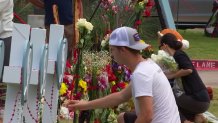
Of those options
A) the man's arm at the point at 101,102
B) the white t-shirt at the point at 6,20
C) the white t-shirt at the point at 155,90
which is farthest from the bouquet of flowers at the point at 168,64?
the white t-shirt at the point at 155,90

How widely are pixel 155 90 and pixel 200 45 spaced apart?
42.2 feet

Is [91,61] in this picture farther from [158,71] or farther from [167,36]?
[158,71]

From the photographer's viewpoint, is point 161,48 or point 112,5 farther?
point 112,5

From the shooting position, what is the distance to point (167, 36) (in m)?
8.30

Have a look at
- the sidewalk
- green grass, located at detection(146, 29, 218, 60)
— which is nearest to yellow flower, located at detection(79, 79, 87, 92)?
the sidewalk

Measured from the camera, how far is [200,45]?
1800 centimetres

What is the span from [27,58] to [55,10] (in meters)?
3.83

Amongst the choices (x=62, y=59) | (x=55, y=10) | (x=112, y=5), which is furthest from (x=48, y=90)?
(x=112, y=5)

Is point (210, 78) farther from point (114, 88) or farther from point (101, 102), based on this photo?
point (101, 102)

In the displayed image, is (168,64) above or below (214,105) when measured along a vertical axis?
above

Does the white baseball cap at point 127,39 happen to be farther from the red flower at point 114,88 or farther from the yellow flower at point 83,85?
the red flower at point 114,88

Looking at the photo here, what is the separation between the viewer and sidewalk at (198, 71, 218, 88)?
12009 mm

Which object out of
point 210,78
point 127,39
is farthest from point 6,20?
point 210,78

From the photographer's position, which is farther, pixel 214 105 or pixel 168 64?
pixel 214 105
